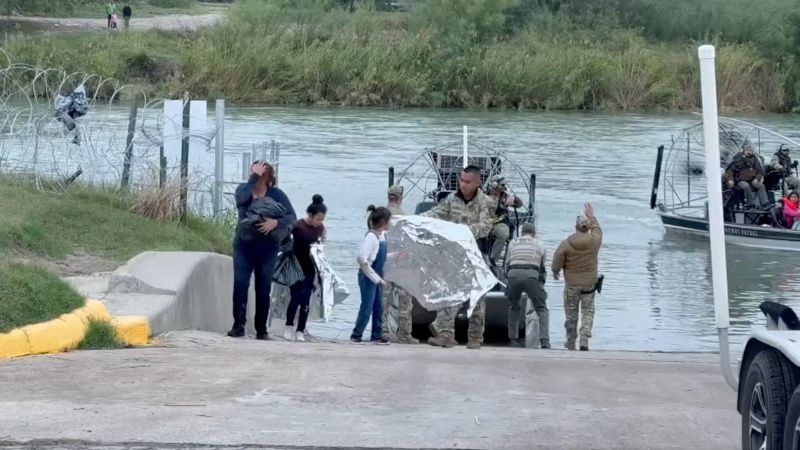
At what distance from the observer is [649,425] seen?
303 inches

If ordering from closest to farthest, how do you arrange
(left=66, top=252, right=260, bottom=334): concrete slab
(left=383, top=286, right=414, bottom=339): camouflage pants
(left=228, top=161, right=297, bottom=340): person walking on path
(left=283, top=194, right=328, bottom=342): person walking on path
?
(left=66, top=252, right=260, bottom=334): concrete slab
(left=228, top=161, right=297, bottom=340): person walking on path
(left=283, top=194, right=328, bottom=342): person walking on path
(left=383, top=286, right=414, bottom=339): camouflage pants

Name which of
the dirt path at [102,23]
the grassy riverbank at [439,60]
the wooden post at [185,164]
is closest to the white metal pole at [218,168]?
the wooden post at [185,164]

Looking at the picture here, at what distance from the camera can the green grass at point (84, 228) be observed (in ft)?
43.6

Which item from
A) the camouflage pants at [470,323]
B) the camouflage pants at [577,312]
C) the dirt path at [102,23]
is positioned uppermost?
the dirt path at [102,23]

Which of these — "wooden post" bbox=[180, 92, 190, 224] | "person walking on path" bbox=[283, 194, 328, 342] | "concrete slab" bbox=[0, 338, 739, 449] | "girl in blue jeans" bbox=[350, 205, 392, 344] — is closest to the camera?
"concrete slab" bbox=[0, 338, 739, 449]

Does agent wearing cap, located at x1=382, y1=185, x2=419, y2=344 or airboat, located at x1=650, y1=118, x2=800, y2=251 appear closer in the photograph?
agent wearing cap, located at x1=382, y1=185, x2=419, y2=344

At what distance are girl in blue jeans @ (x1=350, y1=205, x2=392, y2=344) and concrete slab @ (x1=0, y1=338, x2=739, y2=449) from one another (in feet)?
9.30

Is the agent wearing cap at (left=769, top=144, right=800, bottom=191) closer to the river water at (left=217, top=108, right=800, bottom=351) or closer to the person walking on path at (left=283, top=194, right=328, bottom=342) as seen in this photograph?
the river water at (left=217, top=108, right=800, bottom=351)

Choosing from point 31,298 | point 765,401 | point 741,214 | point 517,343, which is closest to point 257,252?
point 31,298

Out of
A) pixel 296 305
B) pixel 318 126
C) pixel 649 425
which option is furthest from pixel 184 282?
pixel 318 126

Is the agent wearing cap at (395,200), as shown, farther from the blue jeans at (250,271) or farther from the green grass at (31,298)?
the green grass at (31,298)

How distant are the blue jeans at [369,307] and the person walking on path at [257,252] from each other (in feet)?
4.58

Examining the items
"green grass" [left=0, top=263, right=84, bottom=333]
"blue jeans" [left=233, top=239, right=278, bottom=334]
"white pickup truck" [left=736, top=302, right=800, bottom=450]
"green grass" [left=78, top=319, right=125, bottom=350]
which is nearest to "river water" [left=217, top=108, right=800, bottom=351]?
"blue jeans" [left=233, top=239, right=278, bottom=334]

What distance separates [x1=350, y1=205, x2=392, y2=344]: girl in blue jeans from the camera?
13.1 meters
